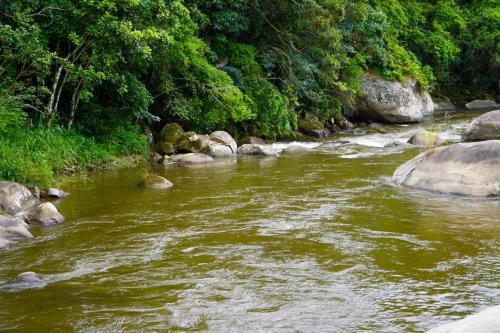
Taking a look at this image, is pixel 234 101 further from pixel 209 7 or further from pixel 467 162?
pixel 467 162

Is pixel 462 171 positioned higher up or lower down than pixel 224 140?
lower down

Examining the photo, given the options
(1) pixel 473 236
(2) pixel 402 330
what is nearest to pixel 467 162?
(1) pixel 473 236

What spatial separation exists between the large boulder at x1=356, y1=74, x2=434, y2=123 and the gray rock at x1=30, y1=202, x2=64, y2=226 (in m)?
17.2

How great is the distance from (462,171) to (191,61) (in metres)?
8.89

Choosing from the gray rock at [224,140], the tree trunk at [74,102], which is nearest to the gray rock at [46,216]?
the tree trunk at [74,102]

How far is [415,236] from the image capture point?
292 inches

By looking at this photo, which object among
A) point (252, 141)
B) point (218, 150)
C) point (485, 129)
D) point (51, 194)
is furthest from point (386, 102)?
point (51, 194)

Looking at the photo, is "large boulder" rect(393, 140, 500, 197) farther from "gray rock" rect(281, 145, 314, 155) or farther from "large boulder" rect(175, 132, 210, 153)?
"large boulder" rect(175, 132, 210, 153)

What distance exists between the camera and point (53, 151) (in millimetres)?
12555

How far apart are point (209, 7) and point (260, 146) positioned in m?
4.93

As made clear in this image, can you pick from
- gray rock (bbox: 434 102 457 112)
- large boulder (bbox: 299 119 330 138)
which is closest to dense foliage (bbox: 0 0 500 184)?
large boulder (bbox: 299 119 330 138)

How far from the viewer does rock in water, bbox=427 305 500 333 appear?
3438 mm

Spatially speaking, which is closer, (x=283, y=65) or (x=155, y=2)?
(x=155, y=2)

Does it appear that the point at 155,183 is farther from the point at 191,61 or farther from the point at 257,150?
the point at 191,61
